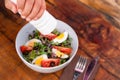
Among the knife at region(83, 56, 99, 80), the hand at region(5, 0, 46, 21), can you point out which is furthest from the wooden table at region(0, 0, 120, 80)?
the hand at region(5, 0, 46, 21)

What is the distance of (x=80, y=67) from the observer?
1.09 m

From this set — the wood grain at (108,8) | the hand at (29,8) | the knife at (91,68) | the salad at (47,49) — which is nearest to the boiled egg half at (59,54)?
the salad at (47,49)

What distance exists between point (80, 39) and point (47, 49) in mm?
172

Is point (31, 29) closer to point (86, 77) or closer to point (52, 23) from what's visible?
point (52, 23)

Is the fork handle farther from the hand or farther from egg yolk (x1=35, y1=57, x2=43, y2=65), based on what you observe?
the hand

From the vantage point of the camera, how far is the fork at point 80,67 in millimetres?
1075

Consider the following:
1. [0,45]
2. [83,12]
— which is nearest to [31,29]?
[0,45]

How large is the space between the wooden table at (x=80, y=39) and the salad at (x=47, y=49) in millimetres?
46

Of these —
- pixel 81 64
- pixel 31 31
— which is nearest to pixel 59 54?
A: pixel 81 64

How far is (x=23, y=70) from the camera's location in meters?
1.11

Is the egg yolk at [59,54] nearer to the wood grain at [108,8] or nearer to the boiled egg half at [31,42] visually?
the boiled egg half at [31,42]

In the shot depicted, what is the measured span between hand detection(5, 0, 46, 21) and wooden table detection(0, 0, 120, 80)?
0.83ft

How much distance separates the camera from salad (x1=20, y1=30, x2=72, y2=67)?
3.58ft

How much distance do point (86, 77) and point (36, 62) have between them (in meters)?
0.21
